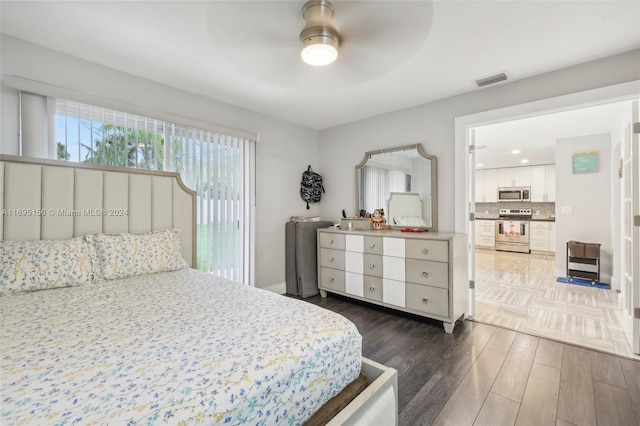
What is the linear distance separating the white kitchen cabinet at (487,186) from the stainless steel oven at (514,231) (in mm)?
591

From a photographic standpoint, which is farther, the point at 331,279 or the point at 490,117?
the point at 331,279

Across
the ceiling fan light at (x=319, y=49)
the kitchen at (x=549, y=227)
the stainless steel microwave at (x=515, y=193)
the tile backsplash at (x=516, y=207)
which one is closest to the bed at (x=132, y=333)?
the ceiling fan light at (x=319, y=49)

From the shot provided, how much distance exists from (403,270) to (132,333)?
7.83ft

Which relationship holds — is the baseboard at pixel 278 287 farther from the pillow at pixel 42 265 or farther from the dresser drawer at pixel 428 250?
the pillow at pixel 42 265

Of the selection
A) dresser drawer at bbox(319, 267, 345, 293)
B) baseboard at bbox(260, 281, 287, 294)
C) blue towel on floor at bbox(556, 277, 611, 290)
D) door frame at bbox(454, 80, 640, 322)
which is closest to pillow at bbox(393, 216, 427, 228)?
door frame at bbox(454, 80, 640, 322)

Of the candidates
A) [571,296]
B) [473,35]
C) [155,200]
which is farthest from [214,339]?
[571,296]

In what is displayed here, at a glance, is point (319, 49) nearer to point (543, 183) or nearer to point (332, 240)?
point (332, 240)

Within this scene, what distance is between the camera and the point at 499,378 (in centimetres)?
191

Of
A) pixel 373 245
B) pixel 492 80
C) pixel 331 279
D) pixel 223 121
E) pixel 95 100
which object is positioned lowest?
pixel 331 279

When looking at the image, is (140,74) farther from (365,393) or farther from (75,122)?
(365,393)

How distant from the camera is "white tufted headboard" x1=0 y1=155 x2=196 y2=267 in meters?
1.87

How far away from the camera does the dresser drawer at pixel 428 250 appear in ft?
8.48

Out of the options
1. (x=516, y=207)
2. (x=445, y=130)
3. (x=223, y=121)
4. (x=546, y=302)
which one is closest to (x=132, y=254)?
(x=223, y=121)

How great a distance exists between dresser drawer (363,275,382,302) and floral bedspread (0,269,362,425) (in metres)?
1.80
